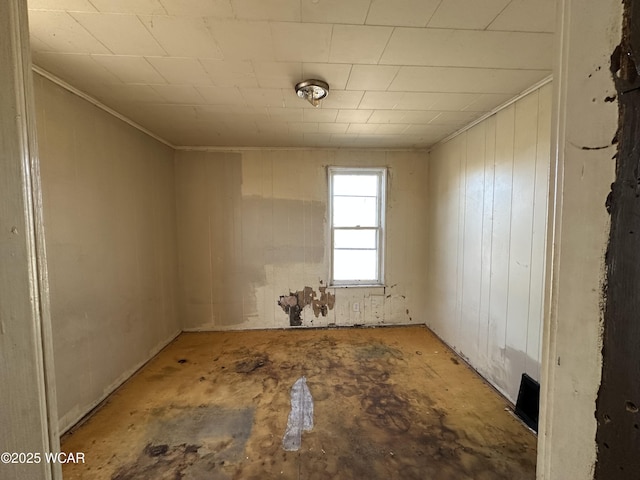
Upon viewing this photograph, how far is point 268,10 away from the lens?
1.22 metres

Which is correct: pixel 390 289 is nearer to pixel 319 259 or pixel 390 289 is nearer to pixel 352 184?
pixel 319 259

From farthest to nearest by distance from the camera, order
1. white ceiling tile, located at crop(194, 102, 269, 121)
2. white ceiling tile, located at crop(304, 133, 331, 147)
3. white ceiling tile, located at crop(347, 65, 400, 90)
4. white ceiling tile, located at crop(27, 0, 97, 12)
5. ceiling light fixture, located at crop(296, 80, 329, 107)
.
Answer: white ceiling tile, located at crop(304, 133, 331, 147) → white ceiling tile, located at crop(194, 102, 269, 121) → ceiling light fixture, located at crop(296, 80, 329, 107) → white ceiling tile, located at crop(347, 65, 400, 90) → white ceiling tile, located at crop(27, 0, 97, 12)

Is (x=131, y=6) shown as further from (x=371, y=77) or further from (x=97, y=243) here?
(x=97, y=243)

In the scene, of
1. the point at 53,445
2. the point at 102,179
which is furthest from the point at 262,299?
the point at 53,445

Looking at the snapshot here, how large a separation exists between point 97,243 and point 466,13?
8.90ft

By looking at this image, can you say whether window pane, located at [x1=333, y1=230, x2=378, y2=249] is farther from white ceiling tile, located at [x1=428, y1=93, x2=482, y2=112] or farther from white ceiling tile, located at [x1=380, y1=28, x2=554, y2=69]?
white ceiling tile, located at [x1=380, y1=28, x2=554, y2=69]

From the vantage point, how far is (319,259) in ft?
11.9

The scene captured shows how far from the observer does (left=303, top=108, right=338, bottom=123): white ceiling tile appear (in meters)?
2.33

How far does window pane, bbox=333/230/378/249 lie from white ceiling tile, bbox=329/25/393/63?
2.29 metres

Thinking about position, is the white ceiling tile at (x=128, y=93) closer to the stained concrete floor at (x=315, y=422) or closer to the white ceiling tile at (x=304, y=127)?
the white ceiling tile at (x=304, y=127)

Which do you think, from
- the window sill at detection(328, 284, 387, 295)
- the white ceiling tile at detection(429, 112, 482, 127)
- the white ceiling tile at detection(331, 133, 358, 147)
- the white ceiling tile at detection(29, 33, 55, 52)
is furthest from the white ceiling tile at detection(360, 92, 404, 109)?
the window sill at detection(328, 284, 387, 295)

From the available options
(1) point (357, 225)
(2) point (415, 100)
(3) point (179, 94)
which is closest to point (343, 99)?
(2) point (415, 100)

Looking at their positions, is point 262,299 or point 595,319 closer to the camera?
point 595,319

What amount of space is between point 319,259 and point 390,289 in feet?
3.33
